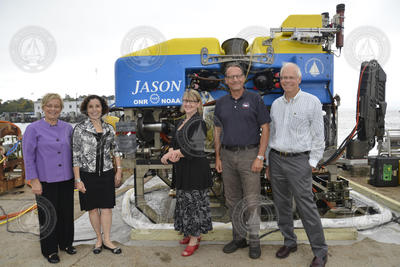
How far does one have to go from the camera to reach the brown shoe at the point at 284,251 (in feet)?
8.01

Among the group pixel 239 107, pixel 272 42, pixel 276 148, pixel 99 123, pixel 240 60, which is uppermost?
pixel 272 42

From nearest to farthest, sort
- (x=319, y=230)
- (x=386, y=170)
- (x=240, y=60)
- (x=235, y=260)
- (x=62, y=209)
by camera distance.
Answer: (x=319, y=230), (x=235, y=260), (x=62, y=209), (x=240, y=60), (x=386, y=170)

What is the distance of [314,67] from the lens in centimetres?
334

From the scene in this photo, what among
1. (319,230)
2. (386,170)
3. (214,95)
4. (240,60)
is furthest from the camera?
(386,170)

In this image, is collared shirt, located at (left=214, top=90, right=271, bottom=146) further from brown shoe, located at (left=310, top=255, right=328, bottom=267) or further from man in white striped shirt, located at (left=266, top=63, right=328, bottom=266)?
brown shoe, located at (left=310, top=255, right=328, bottom=267)

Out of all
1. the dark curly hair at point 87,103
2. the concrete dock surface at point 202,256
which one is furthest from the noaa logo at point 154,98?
the concrete dock surface at point 202,256

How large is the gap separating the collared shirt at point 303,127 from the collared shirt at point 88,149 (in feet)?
5.56

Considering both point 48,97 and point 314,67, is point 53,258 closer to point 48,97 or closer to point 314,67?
point 48,97

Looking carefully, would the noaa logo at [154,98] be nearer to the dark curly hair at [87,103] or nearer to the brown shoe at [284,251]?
the dark curly hair at [87,103]

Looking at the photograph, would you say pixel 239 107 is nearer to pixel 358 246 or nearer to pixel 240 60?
pixel 240 60

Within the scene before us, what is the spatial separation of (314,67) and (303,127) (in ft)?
4.85

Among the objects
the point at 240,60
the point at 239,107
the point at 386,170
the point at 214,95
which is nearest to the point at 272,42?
the point at 240,60

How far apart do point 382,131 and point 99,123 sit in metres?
3.47

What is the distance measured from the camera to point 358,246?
2.65 metres
